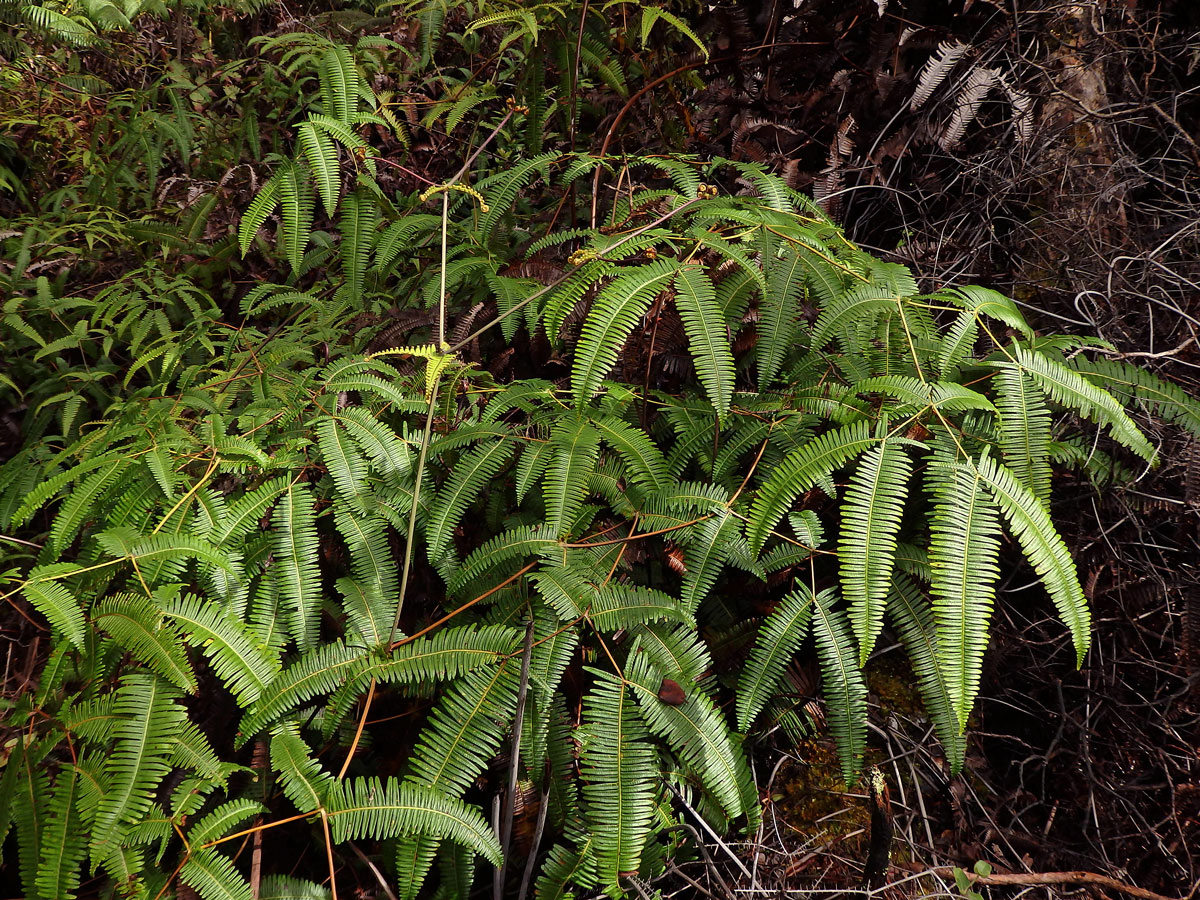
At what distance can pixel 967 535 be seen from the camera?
150cm

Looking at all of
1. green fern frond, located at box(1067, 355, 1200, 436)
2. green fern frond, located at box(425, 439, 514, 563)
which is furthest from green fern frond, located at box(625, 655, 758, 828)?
green fern frond, located at box(1067, 355, 1200, 436)

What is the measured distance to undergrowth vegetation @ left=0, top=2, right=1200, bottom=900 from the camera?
1.52 meters

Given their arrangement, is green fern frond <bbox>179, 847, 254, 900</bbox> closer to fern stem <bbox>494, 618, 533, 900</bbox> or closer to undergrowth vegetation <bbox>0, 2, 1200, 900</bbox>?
undergrowth vegetation <bbox>0, 2, 1200, 900</bbox>

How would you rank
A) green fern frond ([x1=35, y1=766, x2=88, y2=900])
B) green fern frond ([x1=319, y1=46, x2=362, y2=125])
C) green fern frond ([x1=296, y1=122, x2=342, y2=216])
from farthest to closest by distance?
green fern frond ([x1=319, y1=46, x2=362, y2=125]) → green fern frond ([x1=296, y1=122, x2=342, y2=216]) → green fern frond ([x1=35, y1=766, x2=88, y2=900])

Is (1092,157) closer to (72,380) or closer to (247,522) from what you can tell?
(247,522)

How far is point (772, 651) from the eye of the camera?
67.4 inches

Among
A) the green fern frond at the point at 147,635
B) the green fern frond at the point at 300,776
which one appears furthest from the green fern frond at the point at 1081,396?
the green fern frond at the point at 147,635

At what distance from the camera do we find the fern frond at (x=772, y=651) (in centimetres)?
168

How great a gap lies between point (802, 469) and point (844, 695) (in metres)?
0.53

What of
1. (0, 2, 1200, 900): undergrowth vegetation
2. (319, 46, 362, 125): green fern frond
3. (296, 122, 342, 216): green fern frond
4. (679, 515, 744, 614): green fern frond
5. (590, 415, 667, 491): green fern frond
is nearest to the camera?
(0, 2, 1200, 900): undergrowth vegetation

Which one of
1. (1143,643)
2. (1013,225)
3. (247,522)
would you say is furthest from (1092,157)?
(247,522)

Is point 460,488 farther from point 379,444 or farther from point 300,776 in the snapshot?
point 300,776

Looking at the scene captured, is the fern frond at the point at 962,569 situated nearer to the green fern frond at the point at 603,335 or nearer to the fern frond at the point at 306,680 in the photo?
the green fern frond at the point at 603,335

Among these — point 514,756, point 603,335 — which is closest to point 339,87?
point 603,335
